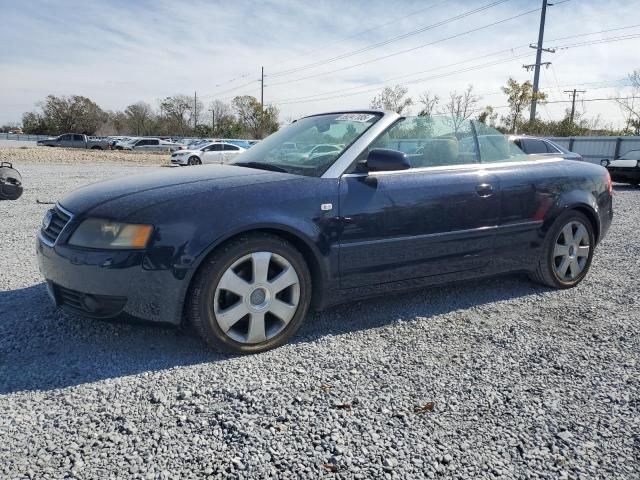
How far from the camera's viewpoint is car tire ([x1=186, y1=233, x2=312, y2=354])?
2.75 m

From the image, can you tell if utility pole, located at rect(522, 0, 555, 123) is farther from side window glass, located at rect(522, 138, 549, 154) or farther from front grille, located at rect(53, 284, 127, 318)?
front grille, located at rect(53, 284, 127, 318)

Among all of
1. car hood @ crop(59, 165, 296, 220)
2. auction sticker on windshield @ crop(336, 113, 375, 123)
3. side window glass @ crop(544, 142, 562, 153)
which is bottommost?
car hood @ crop(59, 165, 296, 220)

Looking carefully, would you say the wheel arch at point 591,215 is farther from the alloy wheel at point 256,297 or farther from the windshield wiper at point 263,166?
the alloy wheel at point 256,297

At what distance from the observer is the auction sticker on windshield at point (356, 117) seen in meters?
3.58

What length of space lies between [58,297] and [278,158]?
68.8 inches

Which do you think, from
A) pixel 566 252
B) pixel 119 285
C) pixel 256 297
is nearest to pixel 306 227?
pixel 256 297

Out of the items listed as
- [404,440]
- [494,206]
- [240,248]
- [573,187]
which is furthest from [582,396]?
[573,187]

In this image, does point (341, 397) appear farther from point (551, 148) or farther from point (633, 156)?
point (633, 156)

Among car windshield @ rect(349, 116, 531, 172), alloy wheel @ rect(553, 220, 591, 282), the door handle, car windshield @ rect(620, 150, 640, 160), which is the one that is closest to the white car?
car windshield @ rect(620, 150, 640, 160)

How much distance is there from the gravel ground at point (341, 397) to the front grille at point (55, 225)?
62cm

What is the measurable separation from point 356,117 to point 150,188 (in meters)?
1.61

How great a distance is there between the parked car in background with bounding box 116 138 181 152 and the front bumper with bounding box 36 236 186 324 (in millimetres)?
43132

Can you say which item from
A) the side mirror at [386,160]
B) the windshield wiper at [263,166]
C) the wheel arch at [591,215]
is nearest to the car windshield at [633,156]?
the wheel arch at [591,215]

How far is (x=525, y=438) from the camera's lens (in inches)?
Answer: 83.7
